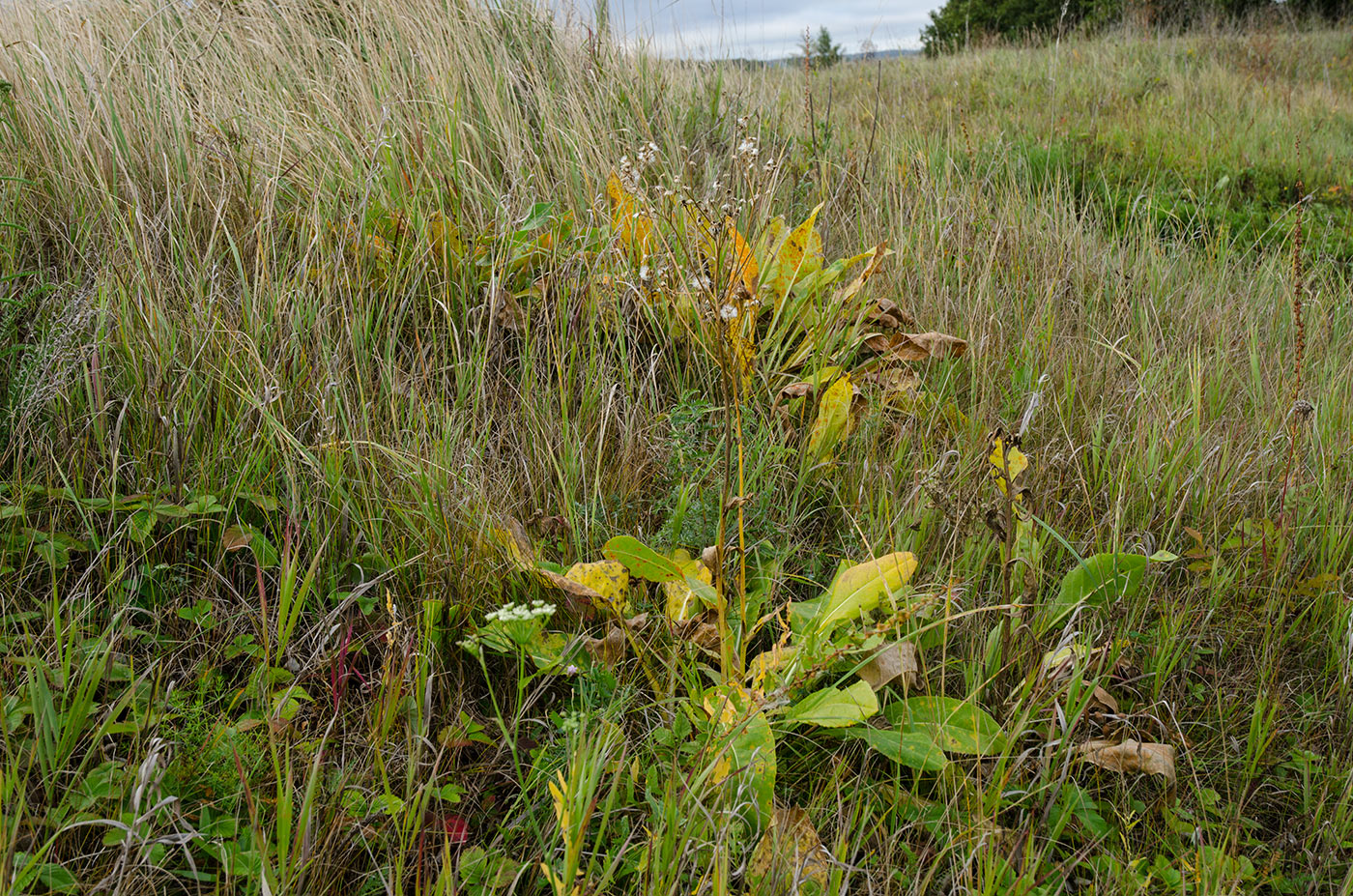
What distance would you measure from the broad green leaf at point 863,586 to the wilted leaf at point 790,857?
327 mm

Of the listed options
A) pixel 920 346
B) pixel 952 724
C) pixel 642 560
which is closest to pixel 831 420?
pixel 920 346

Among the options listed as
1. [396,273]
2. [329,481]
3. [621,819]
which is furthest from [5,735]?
[396,273]

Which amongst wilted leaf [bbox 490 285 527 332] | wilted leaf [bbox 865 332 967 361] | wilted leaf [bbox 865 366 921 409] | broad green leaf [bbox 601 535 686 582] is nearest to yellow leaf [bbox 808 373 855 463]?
wilted leaf [bbox 865 366 921 409]

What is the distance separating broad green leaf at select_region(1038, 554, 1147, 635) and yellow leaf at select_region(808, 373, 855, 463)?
576 mm

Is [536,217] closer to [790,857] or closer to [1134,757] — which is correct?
[790,857]

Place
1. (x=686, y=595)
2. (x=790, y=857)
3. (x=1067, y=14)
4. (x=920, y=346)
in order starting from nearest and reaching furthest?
(x=790, y=857) → (x=686, y=595) → (x=920, y=346) → (x=1067, y=14)

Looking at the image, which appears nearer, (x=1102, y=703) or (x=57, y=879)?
(x=57, y=879)

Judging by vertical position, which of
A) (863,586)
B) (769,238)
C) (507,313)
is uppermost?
(769,238)

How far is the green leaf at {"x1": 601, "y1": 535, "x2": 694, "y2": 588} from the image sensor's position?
1459 millimetres

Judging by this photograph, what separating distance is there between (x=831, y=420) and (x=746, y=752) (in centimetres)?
88

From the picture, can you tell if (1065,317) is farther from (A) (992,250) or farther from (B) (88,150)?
(B) (88,150)

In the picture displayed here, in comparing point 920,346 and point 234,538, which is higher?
point 920,346

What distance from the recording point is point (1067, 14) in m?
9.60

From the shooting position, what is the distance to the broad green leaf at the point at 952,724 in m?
1.29
